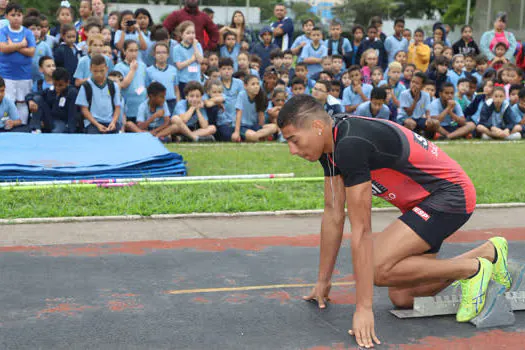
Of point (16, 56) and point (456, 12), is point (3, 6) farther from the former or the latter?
point (456, 12)

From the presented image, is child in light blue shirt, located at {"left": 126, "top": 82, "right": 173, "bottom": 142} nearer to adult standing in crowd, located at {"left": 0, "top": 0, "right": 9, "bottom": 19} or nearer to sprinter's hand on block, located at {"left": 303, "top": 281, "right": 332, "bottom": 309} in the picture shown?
adult standing in crowd, located at {"left": 0, "top": 0, "right": 9, "bottom": 19}

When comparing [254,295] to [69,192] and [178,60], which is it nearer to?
[69,192]

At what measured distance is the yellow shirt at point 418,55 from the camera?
50.2 feet

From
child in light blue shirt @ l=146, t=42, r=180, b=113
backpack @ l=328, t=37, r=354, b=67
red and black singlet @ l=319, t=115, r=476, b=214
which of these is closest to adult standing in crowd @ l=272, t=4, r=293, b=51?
backpack @ l=328, t=37, r=354, b=67

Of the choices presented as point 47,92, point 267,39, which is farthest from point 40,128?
point 267,39

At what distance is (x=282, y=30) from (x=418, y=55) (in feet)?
9.87

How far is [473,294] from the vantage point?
441cm

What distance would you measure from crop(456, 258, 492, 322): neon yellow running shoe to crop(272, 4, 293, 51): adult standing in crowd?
36.3 feet

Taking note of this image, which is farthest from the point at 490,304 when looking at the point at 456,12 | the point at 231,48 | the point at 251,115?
the point at 456,12

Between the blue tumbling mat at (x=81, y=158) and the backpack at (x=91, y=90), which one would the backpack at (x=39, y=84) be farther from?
the blue tumbling mat at (x=81, y=158)

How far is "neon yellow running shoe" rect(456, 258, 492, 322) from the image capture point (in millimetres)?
4410

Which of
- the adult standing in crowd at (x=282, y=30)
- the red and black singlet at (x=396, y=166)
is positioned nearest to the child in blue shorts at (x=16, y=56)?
the adult standing in crowd at (x=282, y=30)

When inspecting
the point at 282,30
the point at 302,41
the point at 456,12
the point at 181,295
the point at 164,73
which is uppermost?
the point at 456,12

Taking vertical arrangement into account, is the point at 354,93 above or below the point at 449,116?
above
